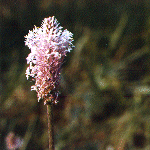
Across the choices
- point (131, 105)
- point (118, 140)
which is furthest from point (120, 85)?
point (118, 140)

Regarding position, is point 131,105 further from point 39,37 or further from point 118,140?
point 39,37

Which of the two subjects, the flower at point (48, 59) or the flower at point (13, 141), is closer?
the flower at point (48, 59)

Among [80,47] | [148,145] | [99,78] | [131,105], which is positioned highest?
[80,47]

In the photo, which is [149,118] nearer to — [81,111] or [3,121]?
[81,111]

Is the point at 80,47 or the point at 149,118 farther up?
the point at 80,47

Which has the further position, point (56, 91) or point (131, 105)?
point (131, 105)

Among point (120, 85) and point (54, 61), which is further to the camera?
point (120, 85)

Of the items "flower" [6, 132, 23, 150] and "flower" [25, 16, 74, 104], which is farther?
"flower" [6, 132, 23, 150]

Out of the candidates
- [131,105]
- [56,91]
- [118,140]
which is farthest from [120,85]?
[56,91]

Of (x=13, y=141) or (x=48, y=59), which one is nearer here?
(x=48, y=59)
